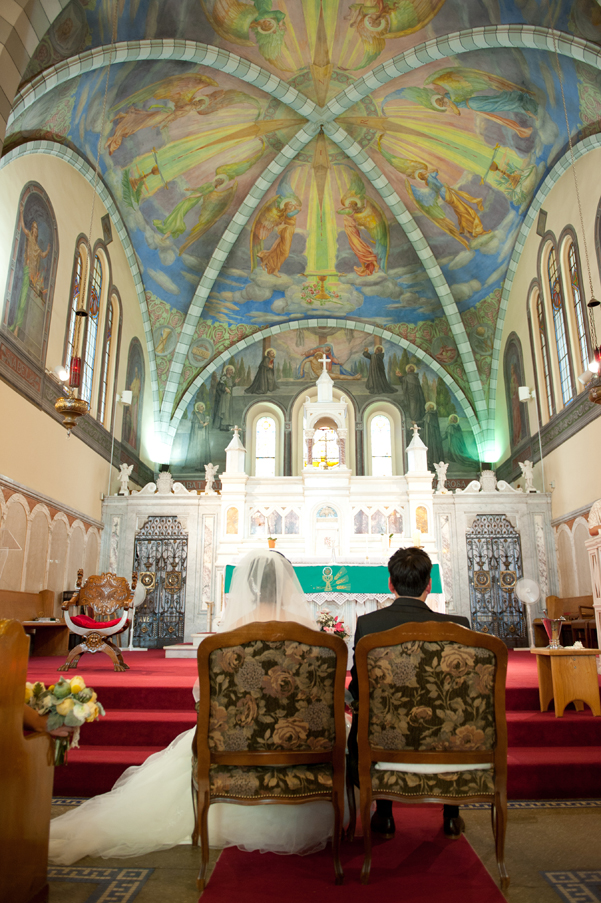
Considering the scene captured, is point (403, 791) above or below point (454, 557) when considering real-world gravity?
below

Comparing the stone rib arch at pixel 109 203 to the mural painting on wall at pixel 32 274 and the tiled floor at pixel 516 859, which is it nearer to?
the mural painting on wall at pixel 32 274

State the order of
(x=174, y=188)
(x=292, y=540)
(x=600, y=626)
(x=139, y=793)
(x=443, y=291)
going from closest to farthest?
(x=139, y=793), (x=600, y=626), (x=292, y=540), (x=174, y=188), (x=443, y=291)

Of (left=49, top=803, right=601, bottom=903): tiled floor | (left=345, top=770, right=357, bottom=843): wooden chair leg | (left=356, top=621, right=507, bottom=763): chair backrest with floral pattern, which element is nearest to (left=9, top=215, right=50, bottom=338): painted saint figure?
(left=49, top=803, right=601, bottom=903): tiled floor

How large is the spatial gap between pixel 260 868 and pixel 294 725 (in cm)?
77

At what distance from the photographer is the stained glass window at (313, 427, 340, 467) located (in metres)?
15.3

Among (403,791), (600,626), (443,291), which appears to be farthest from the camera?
(443,291)

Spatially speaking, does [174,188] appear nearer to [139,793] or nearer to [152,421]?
[152,421]

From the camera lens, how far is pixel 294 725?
10.9ft

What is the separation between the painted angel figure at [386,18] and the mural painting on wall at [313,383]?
818 centimetres

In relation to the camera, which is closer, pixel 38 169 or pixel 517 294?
pixel 38 169

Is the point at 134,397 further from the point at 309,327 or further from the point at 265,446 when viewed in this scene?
the point at 309,327

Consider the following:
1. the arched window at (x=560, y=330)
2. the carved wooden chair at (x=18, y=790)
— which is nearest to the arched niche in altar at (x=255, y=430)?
the arched window at (x=560, y=330)

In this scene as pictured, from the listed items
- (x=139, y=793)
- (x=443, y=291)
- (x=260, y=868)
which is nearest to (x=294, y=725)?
(x=260, y=868)

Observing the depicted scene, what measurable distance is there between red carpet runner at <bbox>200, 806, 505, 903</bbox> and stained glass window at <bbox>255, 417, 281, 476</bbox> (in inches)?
598
